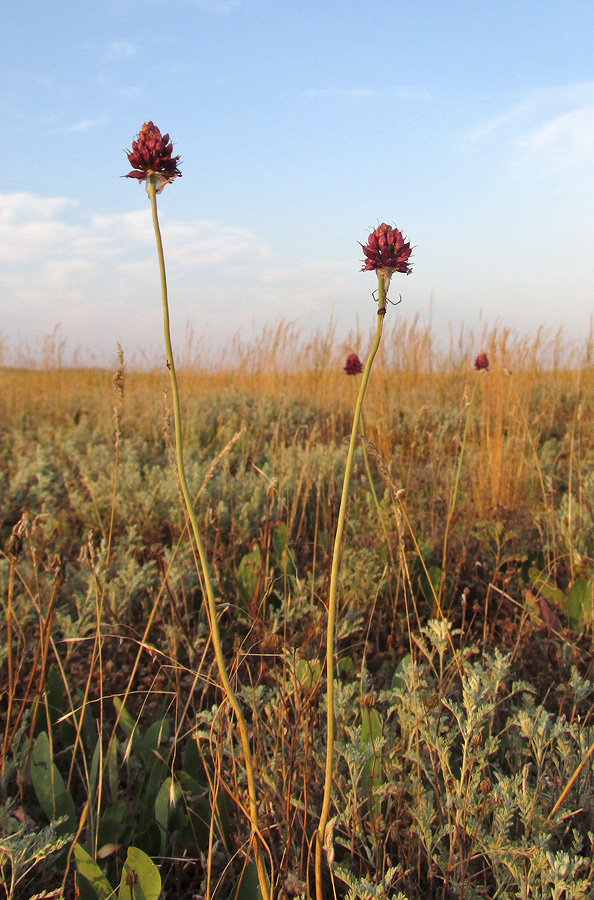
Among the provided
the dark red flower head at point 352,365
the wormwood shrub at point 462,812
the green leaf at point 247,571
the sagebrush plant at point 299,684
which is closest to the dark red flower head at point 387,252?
the sagebrush plant at point 299,684

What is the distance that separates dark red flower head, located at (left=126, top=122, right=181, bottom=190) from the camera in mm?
891

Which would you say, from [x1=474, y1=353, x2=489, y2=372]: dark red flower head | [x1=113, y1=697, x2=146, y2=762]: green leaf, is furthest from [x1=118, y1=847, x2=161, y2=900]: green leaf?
[x1=474, y1=353, x2=489, y2=372]: dark red flower head

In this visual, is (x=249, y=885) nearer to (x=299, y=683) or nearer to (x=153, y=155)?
(x=299, y=683)

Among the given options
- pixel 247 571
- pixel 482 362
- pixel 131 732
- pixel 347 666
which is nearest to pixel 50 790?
pixel 131 732

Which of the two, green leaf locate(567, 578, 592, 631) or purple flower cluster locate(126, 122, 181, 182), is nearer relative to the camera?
purple flower cluster locate(126, 122, 181, 182)

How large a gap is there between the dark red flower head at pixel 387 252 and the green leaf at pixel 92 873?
3.82 ft

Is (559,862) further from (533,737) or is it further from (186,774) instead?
(186,774)

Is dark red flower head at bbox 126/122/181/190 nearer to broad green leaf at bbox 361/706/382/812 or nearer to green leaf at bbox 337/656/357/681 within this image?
broad green leaf at bbox 361/706/382/812

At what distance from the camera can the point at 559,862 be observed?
0.99 m

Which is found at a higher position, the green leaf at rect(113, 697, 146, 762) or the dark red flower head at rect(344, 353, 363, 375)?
the dark red flower head at rect(344, 353, 363, 375)

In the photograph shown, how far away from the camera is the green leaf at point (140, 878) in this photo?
1.08 metres

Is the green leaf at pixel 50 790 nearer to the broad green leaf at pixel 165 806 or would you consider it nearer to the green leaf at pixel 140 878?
the broad green leaf at pixel 165 806

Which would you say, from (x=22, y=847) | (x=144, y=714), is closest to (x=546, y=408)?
(x=144, y=714)

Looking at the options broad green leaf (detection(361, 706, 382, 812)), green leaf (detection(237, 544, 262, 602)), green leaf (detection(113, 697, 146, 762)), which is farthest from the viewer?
green leaf (detection(237, 544, 262, 602))
